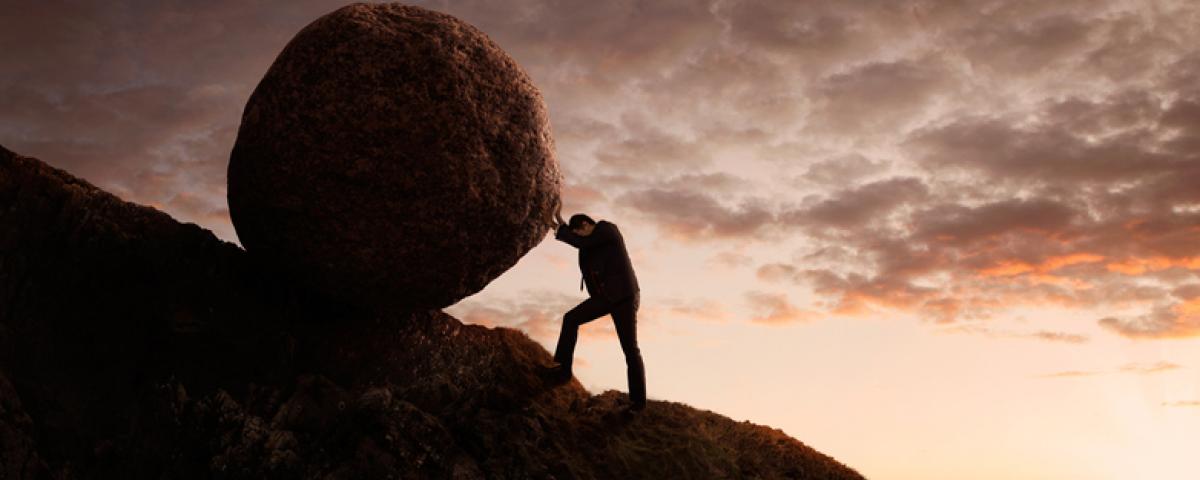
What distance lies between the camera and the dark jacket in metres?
12.6

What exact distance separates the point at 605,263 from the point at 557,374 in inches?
74.1

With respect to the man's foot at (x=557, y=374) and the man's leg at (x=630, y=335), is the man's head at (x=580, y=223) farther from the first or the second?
the man's foot at (x=557, y=374)

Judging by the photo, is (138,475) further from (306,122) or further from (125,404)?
(306,122)

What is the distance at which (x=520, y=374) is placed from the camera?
1322 cm

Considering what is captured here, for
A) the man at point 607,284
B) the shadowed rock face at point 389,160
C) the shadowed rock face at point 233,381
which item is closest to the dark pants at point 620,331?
the man at point 607,284

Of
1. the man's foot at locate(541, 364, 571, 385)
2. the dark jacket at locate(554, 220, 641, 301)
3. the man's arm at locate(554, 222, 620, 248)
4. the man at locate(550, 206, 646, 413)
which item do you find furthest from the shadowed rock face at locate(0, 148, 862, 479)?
the man's arm at locate(554, 222, 620, 248)

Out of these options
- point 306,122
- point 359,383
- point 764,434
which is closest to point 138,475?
point 359,383

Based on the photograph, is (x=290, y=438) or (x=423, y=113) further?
(x=423, y=113)

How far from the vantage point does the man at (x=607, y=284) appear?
1261cm

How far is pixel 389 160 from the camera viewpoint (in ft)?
37.5

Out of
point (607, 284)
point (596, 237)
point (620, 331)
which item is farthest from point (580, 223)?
point (620, 331)

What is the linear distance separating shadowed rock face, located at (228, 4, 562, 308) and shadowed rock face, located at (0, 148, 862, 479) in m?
0.78

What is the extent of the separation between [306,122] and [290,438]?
3856mm

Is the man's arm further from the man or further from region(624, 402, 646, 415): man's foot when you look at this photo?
region(624, 402, 646, 415): man's foot
